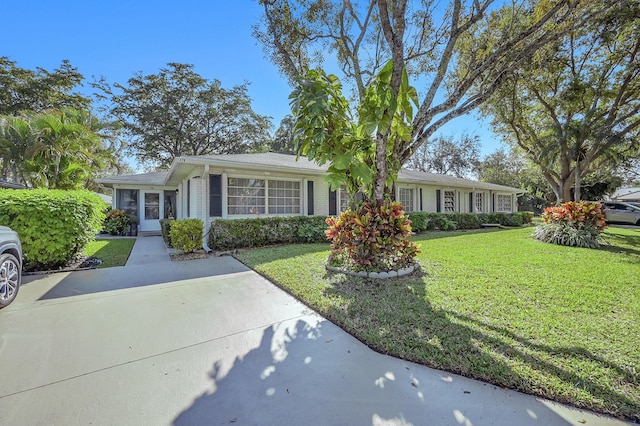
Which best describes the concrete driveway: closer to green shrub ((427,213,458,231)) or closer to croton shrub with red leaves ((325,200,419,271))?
croton shrub with red leaves ((325,200,419,271))

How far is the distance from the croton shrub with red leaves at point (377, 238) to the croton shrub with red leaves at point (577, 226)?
7.39 m

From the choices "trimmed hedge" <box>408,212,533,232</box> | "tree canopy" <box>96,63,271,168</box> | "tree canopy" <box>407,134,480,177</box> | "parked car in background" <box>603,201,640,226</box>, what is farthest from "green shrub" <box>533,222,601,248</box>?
"tree canopy" <box>407,134,480,177</box>

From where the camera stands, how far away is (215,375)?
2.41 m

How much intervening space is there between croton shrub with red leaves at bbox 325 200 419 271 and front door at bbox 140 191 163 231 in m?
13.0

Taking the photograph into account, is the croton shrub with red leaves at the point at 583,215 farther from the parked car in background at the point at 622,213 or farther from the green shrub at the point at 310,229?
the parked car in background at the point at 622,213

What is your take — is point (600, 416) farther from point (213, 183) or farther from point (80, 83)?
point (80, 83)

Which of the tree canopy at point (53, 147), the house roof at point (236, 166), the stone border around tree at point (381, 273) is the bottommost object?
the stone border around tree at point (381, 273)

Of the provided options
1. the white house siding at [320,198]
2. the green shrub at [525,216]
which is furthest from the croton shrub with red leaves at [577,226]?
the green shrub at [525,216]

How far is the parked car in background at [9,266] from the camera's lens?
385cm

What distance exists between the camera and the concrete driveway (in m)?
1.96

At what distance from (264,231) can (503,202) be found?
753 inches

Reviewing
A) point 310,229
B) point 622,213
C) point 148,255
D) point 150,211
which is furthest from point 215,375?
point 622,213

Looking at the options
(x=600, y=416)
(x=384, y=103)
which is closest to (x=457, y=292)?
(x=600, y=416)

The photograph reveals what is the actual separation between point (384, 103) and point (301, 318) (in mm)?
3751
